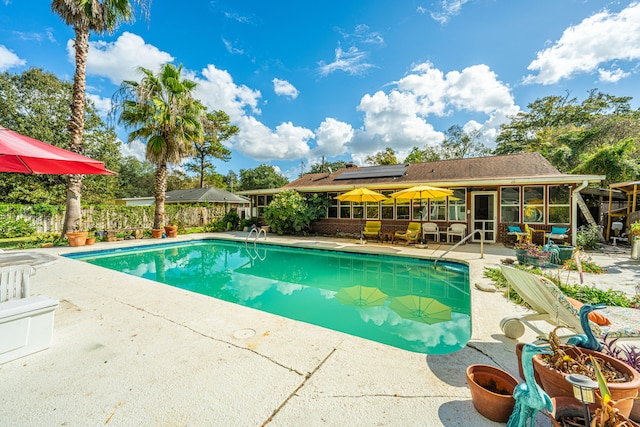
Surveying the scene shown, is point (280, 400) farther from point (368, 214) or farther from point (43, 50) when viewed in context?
point (43, 50)

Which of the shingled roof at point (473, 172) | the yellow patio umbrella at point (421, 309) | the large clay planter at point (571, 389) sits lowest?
the yellow patio umbrella at point (421, 309)

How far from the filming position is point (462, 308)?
17.8ft

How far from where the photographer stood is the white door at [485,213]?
11.3m

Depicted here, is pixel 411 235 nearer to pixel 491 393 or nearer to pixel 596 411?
pixel 491 393

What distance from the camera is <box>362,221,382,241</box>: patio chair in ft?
42.3

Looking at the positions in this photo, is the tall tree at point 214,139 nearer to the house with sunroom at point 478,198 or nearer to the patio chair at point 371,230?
the house with sunroom at point 478,198

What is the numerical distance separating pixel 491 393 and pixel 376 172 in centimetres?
1385

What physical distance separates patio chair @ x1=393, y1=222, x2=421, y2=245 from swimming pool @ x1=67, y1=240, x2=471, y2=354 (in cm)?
222

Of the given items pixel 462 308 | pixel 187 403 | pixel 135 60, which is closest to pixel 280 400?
pixel 187 403

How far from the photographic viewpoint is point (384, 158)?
1313 inches

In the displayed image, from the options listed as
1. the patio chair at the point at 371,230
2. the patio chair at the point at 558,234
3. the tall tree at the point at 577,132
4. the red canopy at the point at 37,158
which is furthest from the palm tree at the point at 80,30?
the tall tree at the point at 577,132

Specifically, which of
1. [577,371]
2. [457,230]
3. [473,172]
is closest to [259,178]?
[473,172]

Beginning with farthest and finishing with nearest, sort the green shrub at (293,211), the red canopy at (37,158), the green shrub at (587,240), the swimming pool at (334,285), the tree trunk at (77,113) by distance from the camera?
1. the green shrub at (293,211)
2. the tree trunk at (77,113)
3. the green shrub at (587,240)
4. the swimming pool at (334,285)
5. the red canopy at (37,158)

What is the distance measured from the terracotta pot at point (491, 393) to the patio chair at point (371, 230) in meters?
10.7
